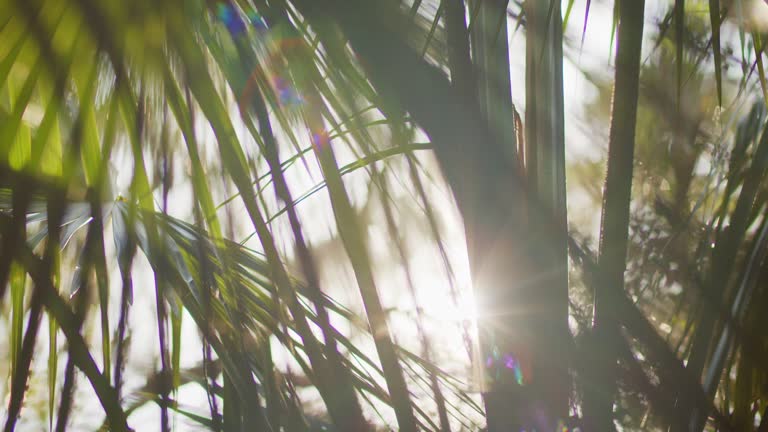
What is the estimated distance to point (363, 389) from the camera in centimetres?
48

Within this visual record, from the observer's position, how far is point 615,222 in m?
0.34

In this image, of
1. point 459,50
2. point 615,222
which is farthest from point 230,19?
point 615,222

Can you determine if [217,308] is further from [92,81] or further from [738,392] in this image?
[738,392]

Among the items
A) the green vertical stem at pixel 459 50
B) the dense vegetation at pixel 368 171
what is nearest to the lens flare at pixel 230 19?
the dense vegetation at pixel 368 171

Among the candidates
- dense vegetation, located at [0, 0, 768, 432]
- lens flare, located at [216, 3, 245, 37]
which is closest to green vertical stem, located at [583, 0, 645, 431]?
dense vegetation, located at [0, 0, 768, 432]

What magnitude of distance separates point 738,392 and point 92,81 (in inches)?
16.7

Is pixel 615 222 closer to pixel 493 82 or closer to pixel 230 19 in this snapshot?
pixel 493 82

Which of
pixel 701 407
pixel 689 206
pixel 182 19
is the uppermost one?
pixel 689 206

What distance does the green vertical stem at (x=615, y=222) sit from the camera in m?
0.31

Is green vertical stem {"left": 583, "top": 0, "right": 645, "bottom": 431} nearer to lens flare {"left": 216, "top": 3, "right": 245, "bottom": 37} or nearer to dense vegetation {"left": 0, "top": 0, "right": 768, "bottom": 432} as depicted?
dense vegetation {"left": 0, "top": 0, "right": 768, "bottom": 432}

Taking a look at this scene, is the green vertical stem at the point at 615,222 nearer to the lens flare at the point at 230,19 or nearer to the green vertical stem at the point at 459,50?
the green vertical stem at the point at 459,50

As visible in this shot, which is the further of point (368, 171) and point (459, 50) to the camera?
point (368, 171)

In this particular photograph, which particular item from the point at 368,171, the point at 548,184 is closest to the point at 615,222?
the point at 548,184

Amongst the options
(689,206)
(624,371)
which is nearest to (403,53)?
(624,371)
